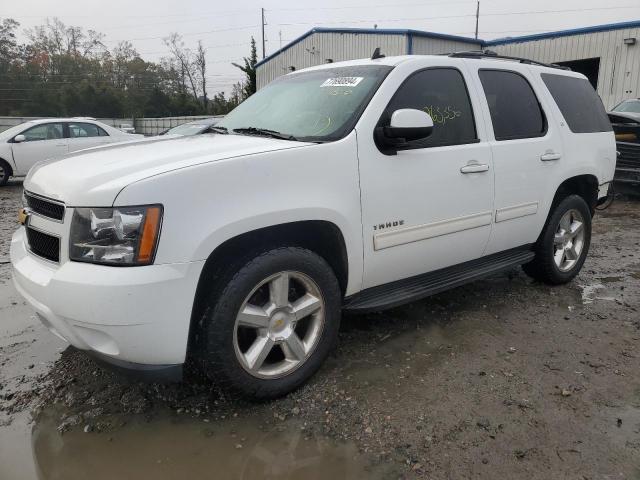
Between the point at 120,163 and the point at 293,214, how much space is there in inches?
34.9

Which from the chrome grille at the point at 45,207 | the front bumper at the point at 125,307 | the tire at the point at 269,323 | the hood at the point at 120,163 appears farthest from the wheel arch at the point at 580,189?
the chrome grille at the point at 45,207

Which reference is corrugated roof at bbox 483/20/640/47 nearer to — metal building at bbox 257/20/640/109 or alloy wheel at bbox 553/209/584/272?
metal building at bbox 257/20/640/109

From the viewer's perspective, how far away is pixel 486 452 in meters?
2.39

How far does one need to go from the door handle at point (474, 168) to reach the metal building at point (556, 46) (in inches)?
603

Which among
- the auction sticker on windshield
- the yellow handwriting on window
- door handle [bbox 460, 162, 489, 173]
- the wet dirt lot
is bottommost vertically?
the wet dirt lot

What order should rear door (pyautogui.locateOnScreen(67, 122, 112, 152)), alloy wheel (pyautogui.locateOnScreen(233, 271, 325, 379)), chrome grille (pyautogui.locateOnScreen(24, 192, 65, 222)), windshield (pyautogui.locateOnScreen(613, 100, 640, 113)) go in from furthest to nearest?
rear door (pyautogui.locateOnScreen(67, 122, 112, 152)) → windshield (pyautogui.locateOnScreen(613, 100, 640, 113)) → alloy wheel (pyautogui.locateOnScreen(233, 271, 325, 379)) → chrome grille (pyautogui.locateOnScreen(24, 192, 65, 222))

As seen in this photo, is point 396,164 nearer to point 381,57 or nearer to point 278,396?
point 381,57

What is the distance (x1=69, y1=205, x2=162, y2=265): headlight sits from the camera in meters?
2.22

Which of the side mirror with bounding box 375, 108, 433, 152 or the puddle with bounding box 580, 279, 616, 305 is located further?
the puddle with bounding box 580, 279, 616, 305

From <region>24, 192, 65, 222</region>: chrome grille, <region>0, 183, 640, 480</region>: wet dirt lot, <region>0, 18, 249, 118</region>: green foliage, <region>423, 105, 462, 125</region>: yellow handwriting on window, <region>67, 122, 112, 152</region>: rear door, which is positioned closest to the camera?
<region>0, 183, 640, 480</region>: wet dirt lot

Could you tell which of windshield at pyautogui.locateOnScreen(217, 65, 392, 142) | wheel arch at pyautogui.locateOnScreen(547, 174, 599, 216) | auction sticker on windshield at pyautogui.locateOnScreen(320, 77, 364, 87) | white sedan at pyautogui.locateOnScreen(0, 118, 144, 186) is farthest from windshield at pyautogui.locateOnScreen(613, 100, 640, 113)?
white sedan at pyautogui.locateOnScreen(0, 118, 144, 186)

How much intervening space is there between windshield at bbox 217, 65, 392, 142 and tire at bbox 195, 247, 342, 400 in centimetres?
79

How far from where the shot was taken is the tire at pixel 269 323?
2482mm

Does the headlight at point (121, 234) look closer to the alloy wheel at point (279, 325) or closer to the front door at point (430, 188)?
the alloy wheel at point (279, 325)
